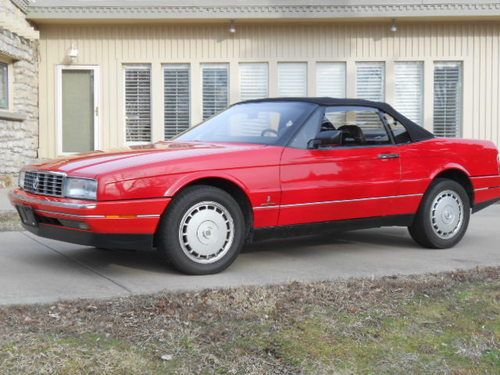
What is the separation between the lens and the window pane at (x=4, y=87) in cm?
1298

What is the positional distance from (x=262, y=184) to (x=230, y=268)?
0.77m

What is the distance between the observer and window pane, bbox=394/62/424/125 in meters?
14.5

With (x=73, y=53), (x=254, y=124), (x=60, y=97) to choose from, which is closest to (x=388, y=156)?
(x=254, y=124)

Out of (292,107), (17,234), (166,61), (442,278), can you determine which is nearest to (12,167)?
(166,61)

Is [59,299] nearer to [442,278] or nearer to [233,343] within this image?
[233,343]

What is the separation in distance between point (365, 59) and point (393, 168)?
338 inches

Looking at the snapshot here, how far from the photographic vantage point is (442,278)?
5.05 m

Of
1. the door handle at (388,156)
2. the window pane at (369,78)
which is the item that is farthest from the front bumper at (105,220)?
the window pane at (369,78)

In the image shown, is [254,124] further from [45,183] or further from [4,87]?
[4,87]

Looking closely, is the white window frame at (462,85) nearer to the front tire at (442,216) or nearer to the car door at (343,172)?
the front tire at (442,216)

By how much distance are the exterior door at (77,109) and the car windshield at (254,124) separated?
827 cm

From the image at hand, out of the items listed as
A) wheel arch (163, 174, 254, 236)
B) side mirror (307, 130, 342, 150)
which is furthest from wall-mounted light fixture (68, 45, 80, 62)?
wheel arch (163, 174, 254, 236)

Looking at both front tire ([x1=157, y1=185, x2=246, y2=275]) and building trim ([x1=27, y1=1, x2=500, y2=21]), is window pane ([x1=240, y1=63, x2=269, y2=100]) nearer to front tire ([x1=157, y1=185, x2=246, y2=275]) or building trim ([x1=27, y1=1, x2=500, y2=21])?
building trim ([x1=27, y1=1, x2=500, y2=21])

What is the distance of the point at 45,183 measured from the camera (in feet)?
16.9
